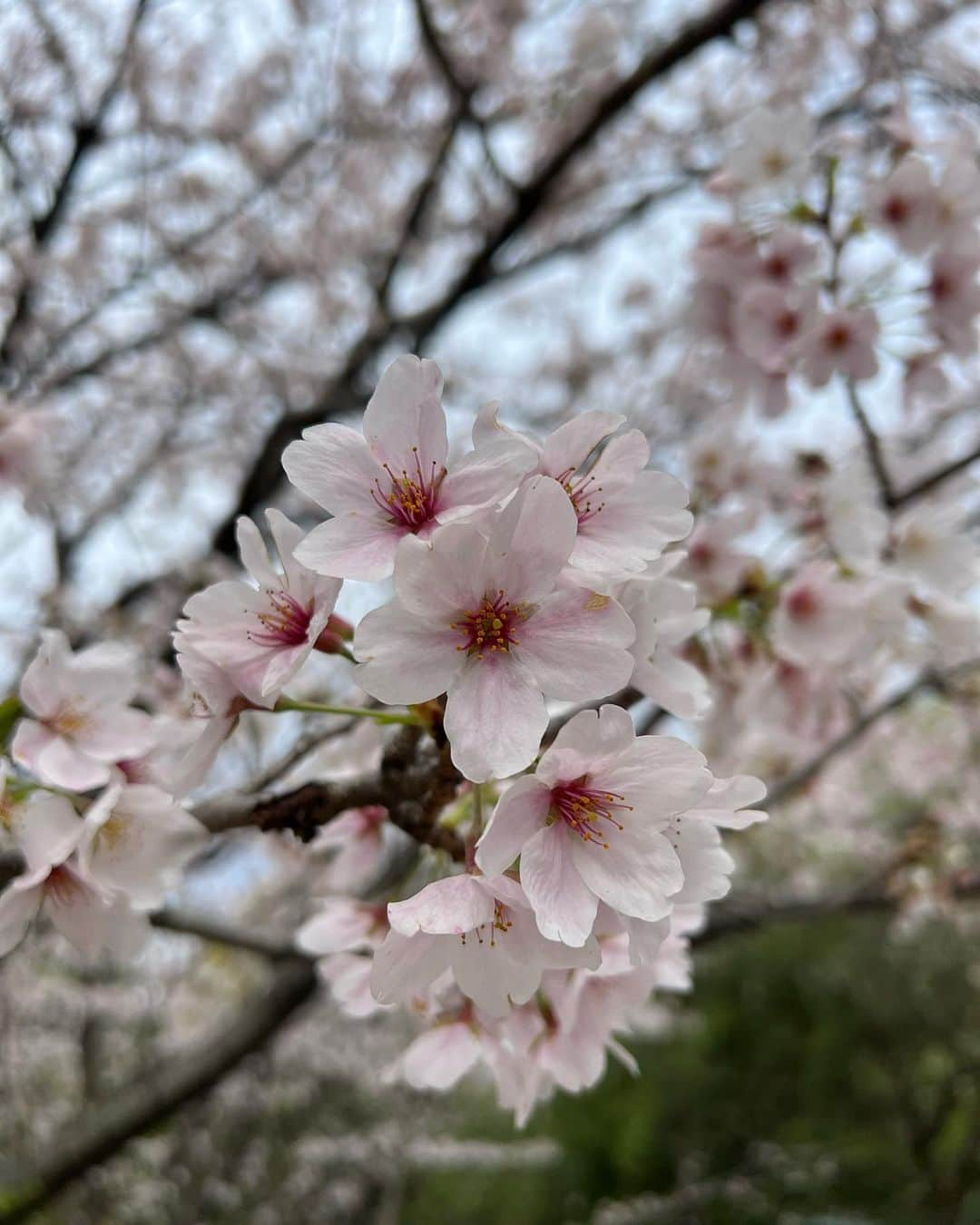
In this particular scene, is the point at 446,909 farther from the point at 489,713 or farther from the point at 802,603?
the point at 802,603

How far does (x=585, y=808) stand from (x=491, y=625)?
0.18m

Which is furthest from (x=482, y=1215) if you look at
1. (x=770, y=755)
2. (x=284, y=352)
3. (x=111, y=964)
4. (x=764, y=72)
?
(x=764, y=72)

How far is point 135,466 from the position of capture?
4539 mm

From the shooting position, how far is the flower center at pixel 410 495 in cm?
78

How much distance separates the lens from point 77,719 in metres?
0.99

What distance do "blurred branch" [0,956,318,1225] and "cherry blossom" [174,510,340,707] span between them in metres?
1.75

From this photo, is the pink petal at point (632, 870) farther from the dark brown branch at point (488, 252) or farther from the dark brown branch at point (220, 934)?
the dark brown branch at point (488, 252)

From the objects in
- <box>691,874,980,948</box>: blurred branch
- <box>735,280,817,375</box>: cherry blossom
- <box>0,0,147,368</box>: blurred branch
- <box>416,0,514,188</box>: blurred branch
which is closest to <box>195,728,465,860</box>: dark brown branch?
<box>735,280,817,375</box>: cherry blossom

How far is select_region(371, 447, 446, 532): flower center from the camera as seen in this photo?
78 centimetres

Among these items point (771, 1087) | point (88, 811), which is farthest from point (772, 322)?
point (771, 1087)

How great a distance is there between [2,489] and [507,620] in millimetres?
1485

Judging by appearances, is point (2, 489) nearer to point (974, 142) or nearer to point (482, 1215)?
point (974, 142)

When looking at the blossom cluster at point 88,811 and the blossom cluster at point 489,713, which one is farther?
the blossom cluster at point 88,811

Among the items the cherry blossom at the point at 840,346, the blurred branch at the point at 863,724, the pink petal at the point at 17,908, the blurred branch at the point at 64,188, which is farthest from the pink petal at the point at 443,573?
the blurred branch at the point at 64,188
